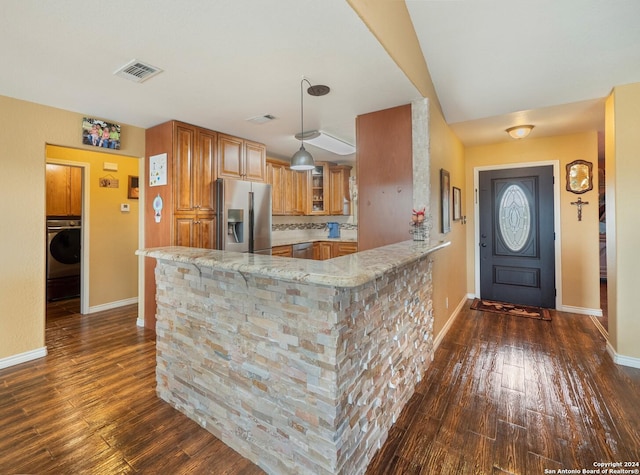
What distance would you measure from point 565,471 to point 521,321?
8.66ft

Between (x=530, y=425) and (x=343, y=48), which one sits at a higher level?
(x=343, y=48)

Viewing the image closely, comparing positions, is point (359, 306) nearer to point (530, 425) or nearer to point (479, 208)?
point (530, 425)

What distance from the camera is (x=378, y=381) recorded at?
176 centimetres

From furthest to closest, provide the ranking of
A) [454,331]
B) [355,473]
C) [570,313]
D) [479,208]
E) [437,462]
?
[479,208], [570,313], [454,331], [437,462], [355,473]

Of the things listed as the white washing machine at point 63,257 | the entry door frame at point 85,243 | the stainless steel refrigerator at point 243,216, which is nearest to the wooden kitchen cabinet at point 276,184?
the stainless steel refrigerator at point 243,216

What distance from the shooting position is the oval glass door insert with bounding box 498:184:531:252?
→ 4.50m

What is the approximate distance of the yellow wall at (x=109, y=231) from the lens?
167 inches

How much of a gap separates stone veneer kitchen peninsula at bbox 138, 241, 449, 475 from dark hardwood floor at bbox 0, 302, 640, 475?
0.56ft

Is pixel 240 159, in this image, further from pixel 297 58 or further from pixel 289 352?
pixel 289 352

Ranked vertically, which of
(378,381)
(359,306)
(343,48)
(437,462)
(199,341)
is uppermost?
(343,48)

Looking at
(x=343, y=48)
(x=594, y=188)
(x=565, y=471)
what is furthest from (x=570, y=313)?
(x=343, y=48)

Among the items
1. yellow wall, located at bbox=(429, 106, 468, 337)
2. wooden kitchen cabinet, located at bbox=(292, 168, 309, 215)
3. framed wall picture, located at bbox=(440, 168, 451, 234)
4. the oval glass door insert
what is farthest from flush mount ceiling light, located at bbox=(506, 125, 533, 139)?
wooden kitchen cabinet, located at bbox=(292, 168, 309, 215)

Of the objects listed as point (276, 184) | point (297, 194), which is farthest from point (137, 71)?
point (297, 194)

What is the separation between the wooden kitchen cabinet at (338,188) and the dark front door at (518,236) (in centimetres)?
225
